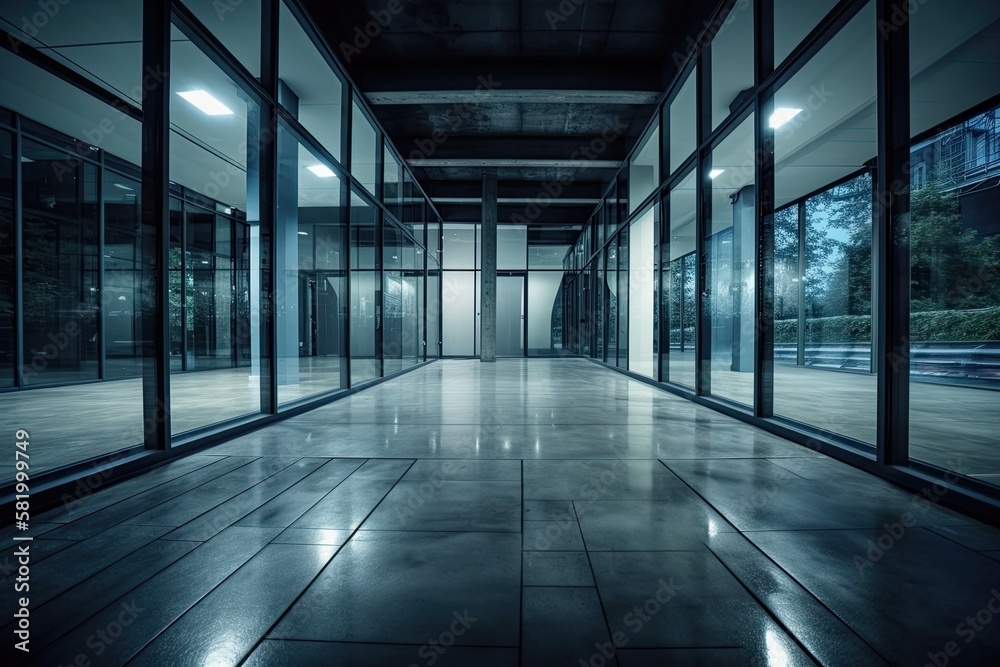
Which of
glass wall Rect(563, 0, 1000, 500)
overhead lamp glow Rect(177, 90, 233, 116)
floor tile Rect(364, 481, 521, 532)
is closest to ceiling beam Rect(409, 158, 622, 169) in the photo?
glass wall Rect(563, 0, 1000, 500)

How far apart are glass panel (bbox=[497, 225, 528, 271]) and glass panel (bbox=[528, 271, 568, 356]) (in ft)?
2.07

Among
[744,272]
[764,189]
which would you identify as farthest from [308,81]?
[744,272]

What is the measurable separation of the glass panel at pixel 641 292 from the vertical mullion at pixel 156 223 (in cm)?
822

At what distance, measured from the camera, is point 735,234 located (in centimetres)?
1017

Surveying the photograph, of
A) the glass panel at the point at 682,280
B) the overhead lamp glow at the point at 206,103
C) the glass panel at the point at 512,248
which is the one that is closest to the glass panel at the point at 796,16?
the glass panel at the point at 682,280

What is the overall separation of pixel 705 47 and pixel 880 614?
605 cm

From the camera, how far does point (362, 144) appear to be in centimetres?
909

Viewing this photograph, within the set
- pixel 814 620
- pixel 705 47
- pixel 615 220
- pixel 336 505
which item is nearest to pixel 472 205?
pixel 615 220

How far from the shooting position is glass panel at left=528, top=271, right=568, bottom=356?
53.4 feet

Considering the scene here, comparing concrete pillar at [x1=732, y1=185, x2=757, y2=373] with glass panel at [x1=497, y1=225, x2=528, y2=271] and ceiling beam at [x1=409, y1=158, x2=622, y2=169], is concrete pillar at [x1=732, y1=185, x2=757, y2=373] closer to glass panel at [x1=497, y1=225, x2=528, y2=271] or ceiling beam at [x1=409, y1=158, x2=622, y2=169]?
ceiling beam at [x1=409, y1=158, x2=622, y2=169]

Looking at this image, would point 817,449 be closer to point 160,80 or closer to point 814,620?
point 814,620

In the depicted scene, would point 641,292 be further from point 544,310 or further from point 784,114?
point 544,310

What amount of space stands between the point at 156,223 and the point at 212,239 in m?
10.9

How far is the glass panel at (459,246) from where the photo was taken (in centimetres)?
1538
